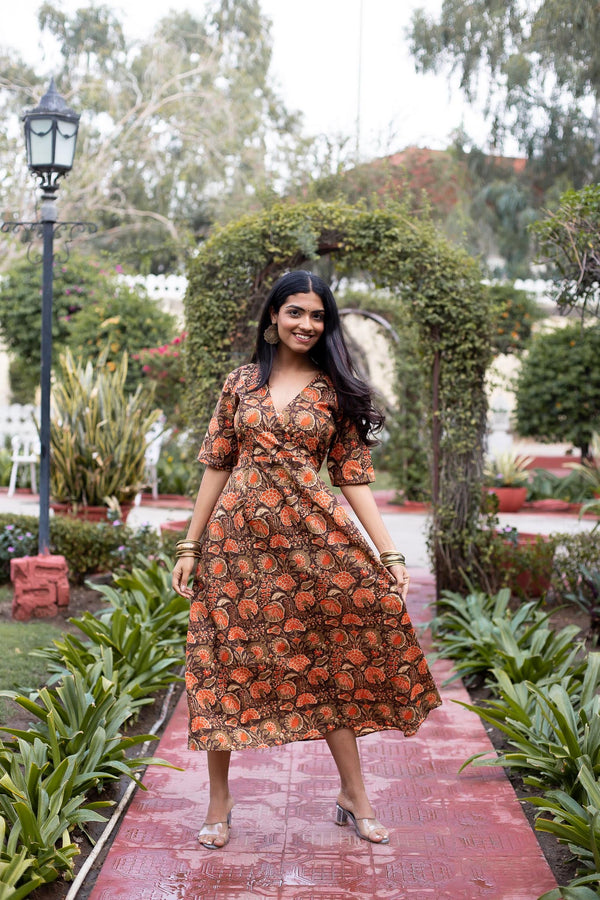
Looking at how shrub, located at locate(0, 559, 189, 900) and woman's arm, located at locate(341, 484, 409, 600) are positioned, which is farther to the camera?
woman's arm, located at locate(341, 484, 409, 600)

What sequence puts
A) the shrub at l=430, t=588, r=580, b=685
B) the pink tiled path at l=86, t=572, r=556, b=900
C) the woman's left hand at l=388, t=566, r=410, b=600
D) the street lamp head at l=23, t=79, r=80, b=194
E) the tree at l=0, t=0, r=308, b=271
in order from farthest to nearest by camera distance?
the tree at l=0, t=0, r=308, b=271
the street lamp head at l=23, t=79, r=80, b=194
the shrub at l=430, t=588, r=580, b=685
the woman's left hand at l=388, t=566, r=410, b=600
the pink tiled path at l=86, t=572, r=556, b=900

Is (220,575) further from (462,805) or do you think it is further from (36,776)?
(462,805)

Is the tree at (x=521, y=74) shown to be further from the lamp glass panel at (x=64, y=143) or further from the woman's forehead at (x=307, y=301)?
the woman's forehead at (x=307, y=301)

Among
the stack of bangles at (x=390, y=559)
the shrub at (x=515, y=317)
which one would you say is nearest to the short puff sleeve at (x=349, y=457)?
the stack of bangles at (x=390, y=559)

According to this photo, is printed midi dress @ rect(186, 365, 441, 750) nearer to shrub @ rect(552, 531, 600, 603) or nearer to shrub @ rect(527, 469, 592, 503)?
shrub @ rect(552, 531, 600, 603)

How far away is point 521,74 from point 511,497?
25.8 ft

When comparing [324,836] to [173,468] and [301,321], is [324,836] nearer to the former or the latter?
[301,321]

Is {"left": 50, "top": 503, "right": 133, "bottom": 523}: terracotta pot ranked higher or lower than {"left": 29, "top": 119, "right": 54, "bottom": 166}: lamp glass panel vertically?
lower

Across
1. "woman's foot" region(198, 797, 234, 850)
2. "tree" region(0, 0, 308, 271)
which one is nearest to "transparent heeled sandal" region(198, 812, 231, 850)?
"woman's foot" region(198, 797, 234, 850)

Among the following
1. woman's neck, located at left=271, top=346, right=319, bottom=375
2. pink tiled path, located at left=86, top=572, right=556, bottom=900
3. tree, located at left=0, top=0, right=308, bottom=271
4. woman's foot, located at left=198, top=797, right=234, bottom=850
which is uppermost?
tree, located at left=0, top=0, right=308, bottom=271

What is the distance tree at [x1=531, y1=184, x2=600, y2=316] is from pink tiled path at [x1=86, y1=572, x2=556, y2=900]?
2.45m

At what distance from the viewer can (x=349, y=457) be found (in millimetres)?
3045

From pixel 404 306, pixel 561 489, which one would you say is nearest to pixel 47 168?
pixel 404 306

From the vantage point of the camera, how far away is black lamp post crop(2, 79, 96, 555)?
572cm
